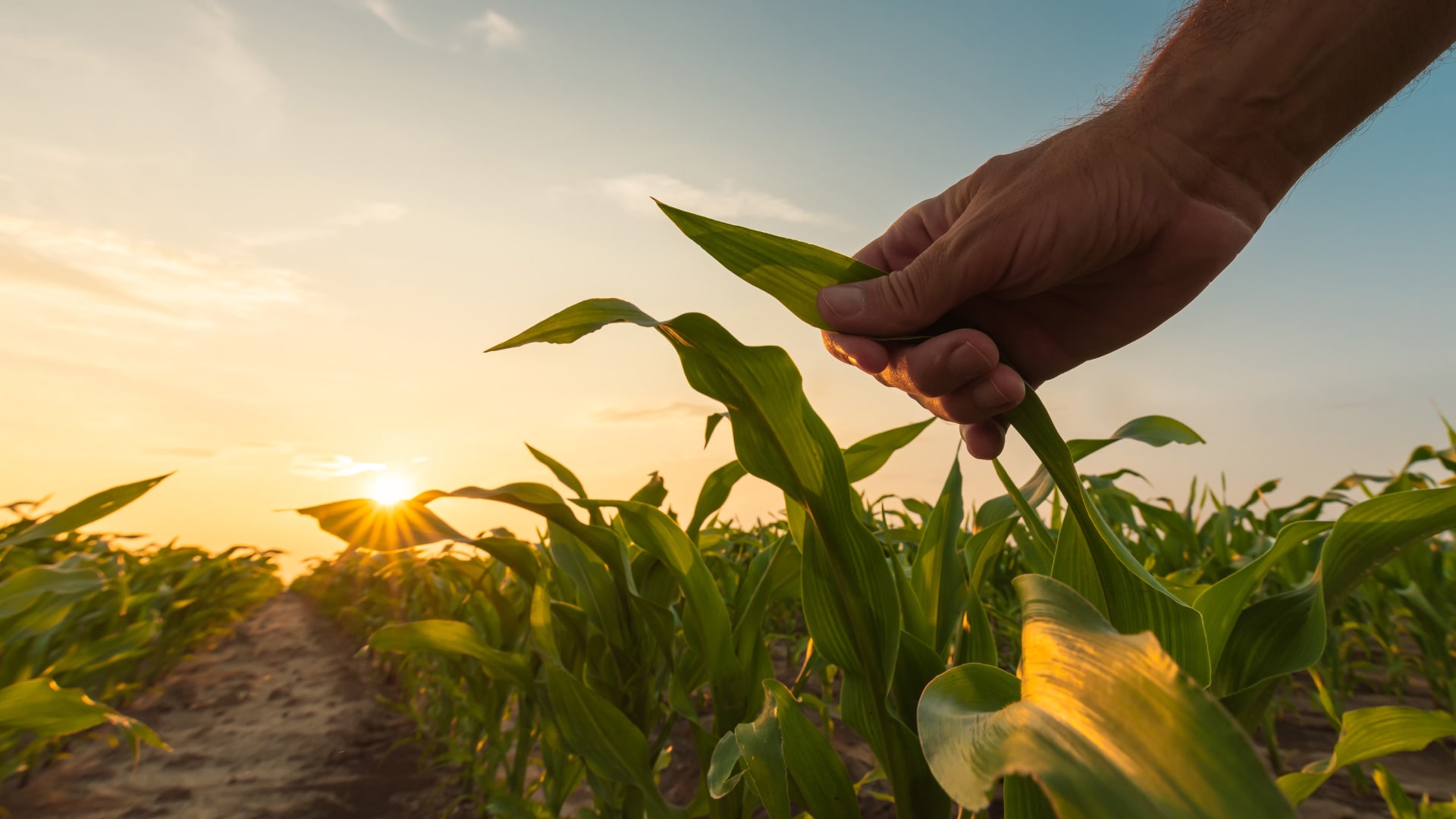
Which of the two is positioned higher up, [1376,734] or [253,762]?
[1376,734]

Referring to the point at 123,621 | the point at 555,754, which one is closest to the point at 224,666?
the point at 123,621

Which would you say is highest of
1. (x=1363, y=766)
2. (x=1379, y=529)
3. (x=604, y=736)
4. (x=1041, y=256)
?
(x=1041, y=256)

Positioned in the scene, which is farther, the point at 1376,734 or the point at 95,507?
the point at 95,507

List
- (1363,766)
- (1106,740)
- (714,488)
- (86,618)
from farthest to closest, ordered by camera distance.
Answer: (86,618), (1363,766), (714,488), (1106,740)

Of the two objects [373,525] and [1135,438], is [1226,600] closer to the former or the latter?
[1135,438]

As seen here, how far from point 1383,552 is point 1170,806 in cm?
64

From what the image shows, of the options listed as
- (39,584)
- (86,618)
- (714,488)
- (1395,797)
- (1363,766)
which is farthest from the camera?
(86,618)

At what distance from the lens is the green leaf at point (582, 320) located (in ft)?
2.30

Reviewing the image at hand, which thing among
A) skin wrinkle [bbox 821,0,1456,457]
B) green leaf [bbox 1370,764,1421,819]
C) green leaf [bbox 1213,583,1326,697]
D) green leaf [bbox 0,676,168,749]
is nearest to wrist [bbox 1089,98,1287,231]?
skin wrinkle [bbox 821,0,1456,457]

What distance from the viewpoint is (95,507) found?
154cm

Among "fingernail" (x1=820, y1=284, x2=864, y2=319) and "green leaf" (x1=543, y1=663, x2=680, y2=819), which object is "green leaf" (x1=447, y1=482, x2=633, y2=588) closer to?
"green leaf" (x1=543, y1=663, x2=680, y2=819)

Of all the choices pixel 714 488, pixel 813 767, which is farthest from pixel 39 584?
pixel 813 767

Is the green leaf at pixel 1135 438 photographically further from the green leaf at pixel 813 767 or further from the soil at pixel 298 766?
the soil at pixel 298 766

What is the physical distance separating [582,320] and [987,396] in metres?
0.51
